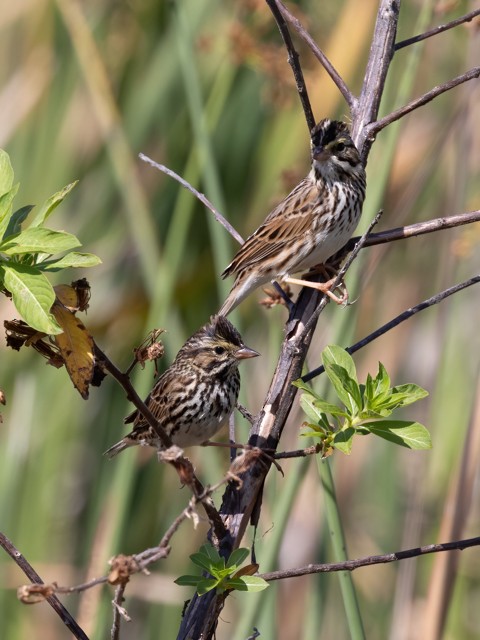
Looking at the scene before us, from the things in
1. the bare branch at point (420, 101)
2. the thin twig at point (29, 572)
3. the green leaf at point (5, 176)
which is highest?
the bare branch at point (420, 101)

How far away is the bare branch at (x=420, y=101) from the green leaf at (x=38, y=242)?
0.82m

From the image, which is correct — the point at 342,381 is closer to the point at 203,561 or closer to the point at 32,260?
the point at 203,561

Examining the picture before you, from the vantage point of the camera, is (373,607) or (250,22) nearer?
(250,22)

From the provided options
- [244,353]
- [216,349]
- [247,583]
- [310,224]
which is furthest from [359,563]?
[310,224]

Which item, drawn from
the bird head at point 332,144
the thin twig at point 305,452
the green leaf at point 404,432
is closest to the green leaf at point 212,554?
the thin twig at point 305,452

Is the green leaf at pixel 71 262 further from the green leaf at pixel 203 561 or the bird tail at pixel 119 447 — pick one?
the bird tail at pixel 119 447

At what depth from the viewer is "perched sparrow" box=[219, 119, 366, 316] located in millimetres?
3046

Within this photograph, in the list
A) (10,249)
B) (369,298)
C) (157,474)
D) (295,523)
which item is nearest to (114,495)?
(157,474)

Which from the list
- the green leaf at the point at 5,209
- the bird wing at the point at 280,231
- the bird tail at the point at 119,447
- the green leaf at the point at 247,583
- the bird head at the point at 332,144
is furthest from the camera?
the bird wing at the point at 280,231

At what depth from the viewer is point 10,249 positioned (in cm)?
148

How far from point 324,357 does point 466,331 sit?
9.63 feet

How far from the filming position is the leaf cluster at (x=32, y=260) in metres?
1.42

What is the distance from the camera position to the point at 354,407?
69.3 inches

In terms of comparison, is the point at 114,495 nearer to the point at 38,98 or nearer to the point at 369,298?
the point at 369,298
